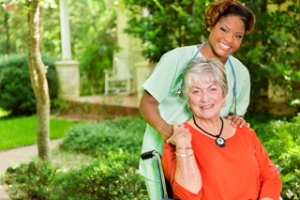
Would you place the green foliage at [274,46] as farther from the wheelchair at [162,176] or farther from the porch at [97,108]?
the wheelchair at [162,176]

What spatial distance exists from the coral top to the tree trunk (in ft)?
9.13

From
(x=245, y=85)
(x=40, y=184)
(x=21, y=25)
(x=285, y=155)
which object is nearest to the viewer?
(x=245, y=85)

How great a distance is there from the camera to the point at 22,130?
27.6 ft

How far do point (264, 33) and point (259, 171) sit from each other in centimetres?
434

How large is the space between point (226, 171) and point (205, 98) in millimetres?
353

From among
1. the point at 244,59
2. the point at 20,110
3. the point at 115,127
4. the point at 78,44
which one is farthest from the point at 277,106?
the point at 78,44

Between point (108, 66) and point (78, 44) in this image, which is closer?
point (108, 66)

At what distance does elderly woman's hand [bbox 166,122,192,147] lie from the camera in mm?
2082

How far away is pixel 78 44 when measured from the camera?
1802cm

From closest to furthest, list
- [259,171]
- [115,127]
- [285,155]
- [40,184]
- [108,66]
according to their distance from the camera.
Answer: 1. [259,171]
2. [285,155]
3. [40,184]
4. [115,127]
5. [108,66]

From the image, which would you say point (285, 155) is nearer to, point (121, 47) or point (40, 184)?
point (40, 184)

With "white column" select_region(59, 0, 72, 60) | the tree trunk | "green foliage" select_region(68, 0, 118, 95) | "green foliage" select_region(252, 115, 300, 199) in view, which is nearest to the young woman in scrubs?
"green foliage" select_region(252, 115, 300, 199)

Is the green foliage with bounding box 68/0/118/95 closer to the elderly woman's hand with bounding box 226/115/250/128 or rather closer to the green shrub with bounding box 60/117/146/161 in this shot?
the green shrub with bounding box 60/117/146/161

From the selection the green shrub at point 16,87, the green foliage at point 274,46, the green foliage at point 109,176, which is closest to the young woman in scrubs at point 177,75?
the green foliage at point 109,176
